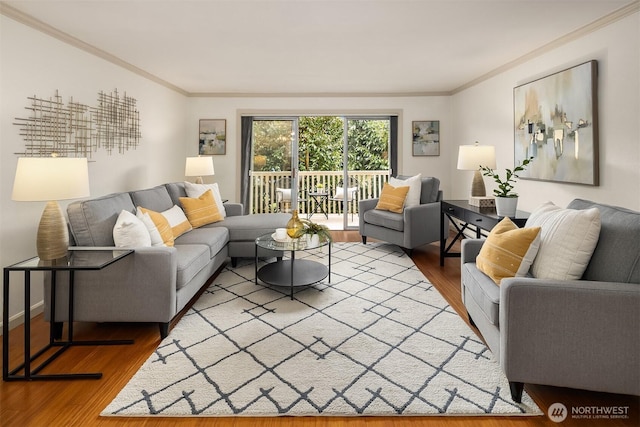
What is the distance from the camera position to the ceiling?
8.73ft

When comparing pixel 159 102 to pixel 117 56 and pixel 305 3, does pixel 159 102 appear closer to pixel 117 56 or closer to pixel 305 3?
pixel 117 56

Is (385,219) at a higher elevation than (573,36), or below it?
below

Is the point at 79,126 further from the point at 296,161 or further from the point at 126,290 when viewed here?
the point at 296,161

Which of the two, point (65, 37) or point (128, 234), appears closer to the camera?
point (128, 234)

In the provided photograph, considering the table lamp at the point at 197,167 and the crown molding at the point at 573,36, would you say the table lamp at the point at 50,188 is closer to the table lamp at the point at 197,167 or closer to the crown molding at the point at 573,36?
the table lamp at the point at 197,167

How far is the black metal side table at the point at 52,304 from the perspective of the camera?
1.95 meters

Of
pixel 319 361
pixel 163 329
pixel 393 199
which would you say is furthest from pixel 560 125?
pixel 163 329

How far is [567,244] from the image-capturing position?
6.14ft

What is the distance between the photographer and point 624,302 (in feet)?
5.13

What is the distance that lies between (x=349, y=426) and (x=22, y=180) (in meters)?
2.23

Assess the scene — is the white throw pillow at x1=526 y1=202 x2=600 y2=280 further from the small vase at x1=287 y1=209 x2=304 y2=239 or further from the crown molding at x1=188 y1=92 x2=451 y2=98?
the crown molding at x1=188 y1=92 x2=451 y2=98

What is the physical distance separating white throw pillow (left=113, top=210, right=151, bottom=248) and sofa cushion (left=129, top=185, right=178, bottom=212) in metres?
0.76

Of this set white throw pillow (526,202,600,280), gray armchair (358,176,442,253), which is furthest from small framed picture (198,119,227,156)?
white throw pillow (526,202,600,280)

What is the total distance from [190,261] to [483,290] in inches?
81.4
